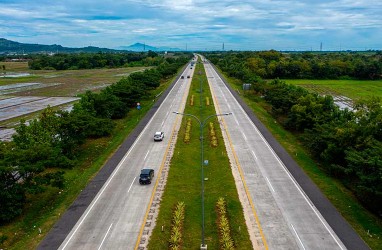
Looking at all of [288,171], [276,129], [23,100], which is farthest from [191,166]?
[23,100]

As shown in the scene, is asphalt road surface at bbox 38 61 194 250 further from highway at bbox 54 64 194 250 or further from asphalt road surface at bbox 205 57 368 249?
asphalt road surface at bbox 205 57 368 249

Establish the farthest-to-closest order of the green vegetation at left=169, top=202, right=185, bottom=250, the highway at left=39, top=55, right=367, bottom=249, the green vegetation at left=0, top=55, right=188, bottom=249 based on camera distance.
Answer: the green vegetation at left=0, top=55, right=188, bottom=249 < the highway at left=39, top=55, right=367, bottom=249 < the green vegetation at left=169, top=202, right=185, bottom=250

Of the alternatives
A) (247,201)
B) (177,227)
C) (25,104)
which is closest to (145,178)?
(177,227)

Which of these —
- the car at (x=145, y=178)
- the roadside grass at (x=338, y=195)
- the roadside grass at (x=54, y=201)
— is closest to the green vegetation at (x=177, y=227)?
the car at (x=145, y=178)

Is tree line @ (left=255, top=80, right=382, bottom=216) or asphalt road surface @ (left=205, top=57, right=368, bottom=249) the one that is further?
tree line @ (left=255, top=80, right=382, bottom=216)

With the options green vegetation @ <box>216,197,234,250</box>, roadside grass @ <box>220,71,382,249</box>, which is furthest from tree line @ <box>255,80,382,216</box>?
green vegetation @ <box>216,197,234,250</box>

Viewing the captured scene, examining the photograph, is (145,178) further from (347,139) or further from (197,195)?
(347,139)

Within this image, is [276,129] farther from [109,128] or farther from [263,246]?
[263,246]
